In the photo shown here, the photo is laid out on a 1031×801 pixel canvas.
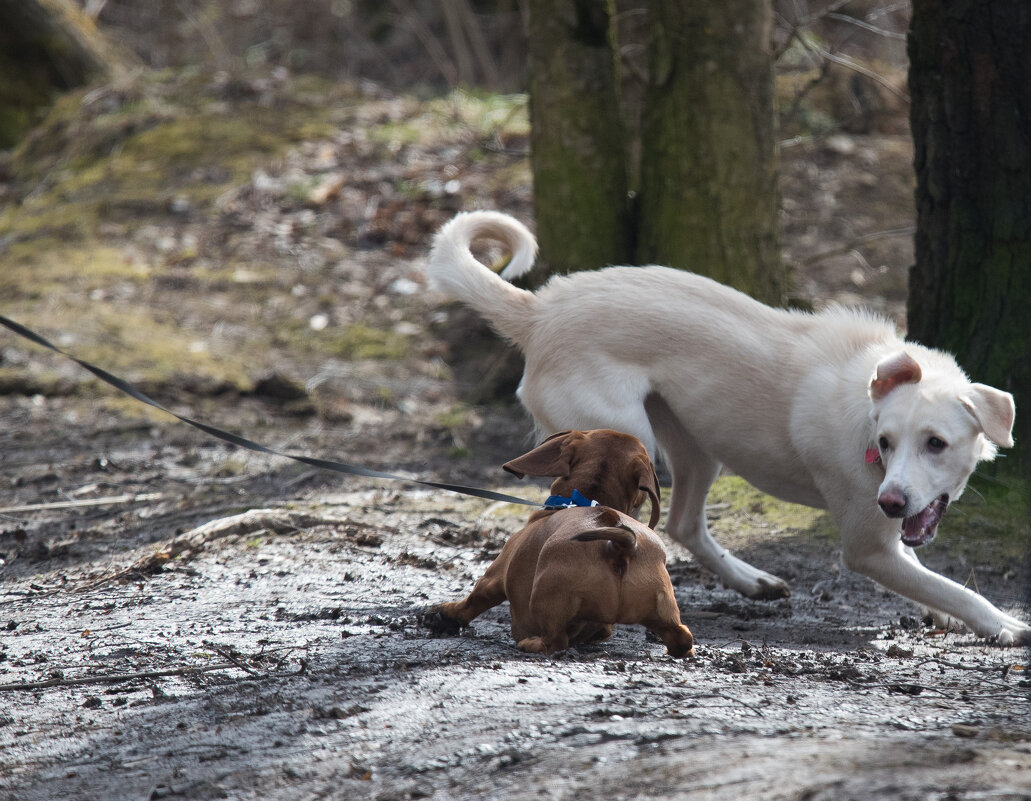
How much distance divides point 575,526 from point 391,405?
4.16 metres

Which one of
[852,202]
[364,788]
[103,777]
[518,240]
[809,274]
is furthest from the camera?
[852,202]

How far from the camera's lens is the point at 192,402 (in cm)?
689

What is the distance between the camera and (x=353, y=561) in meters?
4.36

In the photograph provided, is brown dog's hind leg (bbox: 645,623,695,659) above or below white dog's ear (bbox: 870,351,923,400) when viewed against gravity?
below

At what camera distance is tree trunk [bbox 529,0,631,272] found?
6.29m

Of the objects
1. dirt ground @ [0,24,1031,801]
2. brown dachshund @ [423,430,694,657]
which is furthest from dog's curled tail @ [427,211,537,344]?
brown dachshund @ [423,430,694,657]

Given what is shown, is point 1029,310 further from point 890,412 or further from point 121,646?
point 121,646

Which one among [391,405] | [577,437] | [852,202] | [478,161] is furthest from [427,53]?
[577,437]

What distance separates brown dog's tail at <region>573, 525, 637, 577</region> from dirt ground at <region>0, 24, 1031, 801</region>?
314 millimetres

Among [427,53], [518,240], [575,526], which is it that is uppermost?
[427,53]

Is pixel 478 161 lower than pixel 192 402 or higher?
higher

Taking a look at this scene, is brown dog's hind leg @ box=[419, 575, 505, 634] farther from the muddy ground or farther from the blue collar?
the blue collar

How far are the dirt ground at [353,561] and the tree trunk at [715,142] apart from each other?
1454mm

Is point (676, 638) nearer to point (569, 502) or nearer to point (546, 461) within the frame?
point (569, 502)
